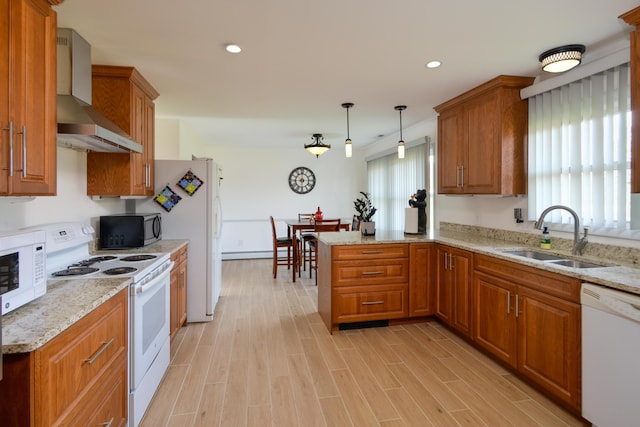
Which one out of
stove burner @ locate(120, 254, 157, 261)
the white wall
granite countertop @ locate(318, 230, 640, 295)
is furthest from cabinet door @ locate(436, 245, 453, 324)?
the white wall

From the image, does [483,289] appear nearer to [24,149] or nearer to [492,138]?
[492,138]

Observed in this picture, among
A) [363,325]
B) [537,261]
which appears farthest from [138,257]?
[537,261]

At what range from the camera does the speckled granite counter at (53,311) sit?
110cm

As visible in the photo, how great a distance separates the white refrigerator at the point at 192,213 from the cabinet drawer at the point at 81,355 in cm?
173

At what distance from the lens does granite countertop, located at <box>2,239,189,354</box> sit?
1.10 metres

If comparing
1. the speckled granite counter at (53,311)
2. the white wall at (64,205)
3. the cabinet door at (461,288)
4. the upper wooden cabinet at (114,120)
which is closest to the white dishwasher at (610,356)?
the cabinet door at (461,288)

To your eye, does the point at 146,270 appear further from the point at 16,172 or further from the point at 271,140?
the point at 271,140

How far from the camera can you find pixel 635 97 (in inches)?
75.8

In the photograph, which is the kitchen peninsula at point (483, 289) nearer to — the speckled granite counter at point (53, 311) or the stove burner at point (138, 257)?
the stove burner at point (138, 257)

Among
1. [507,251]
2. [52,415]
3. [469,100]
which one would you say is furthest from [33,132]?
[469,100]

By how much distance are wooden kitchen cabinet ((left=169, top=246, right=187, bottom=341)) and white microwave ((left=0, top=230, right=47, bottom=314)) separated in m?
1.48

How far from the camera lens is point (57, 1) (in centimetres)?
166

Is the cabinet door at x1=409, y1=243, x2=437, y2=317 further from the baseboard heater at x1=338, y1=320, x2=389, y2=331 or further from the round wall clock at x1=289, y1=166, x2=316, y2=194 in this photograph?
the round wall clock at x1=289, y1=166, x2=316, y2=194

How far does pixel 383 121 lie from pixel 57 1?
3.81m
